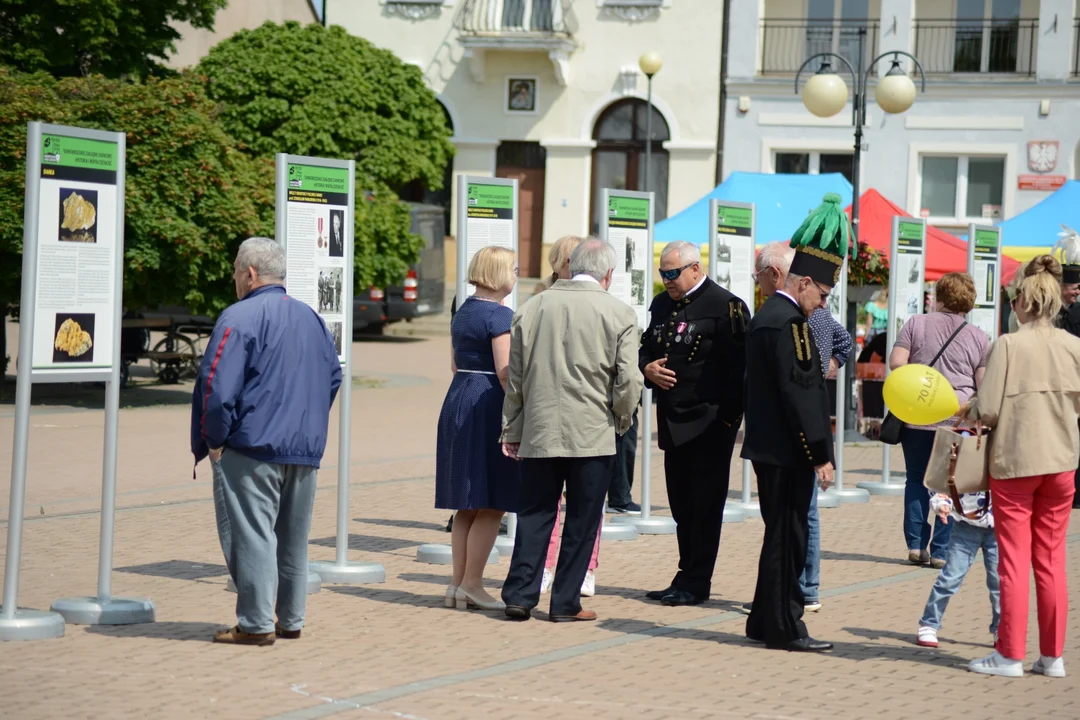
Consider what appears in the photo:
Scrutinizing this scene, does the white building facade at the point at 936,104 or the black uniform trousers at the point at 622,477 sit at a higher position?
the white building facade at the point at 936,104

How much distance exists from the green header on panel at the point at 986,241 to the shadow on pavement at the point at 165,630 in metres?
9.13

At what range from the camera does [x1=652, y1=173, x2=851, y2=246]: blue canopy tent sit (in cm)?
2073

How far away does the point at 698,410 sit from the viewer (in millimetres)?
8367

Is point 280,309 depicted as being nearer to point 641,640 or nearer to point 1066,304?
point 641,640

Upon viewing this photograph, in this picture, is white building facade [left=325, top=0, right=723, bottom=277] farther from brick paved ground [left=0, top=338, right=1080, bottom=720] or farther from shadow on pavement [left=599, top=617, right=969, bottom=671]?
shadow on pavement [left=599, top=617, right=969, bottom=671]

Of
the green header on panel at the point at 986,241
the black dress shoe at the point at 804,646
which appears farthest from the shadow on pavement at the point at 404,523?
the green header on panel at the point at 986,241

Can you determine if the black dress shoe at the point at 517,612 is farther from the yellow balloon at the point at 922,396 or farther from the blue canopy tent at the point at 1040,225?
the blue canopy tent at the point at 1040,225

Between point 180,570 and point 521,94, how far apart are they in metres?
29.9

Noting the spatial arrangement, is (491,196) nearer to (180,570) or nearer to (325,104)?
(180,570)

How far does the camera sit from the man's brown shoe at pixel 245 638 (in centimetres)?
698

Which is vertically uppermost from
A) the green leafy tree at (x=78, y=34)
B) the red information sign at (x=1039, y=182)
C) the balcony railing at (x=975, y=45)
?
the balcony railing at (x=975, y=45)

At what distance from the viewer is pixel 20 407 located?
23.1 ft

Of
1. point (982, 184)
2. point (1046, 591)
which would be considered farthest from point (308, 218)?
point (982, 184)

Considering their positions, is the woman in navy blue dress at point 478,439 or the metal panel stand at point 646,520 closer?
the woman in navy blue dress at point 478,439
